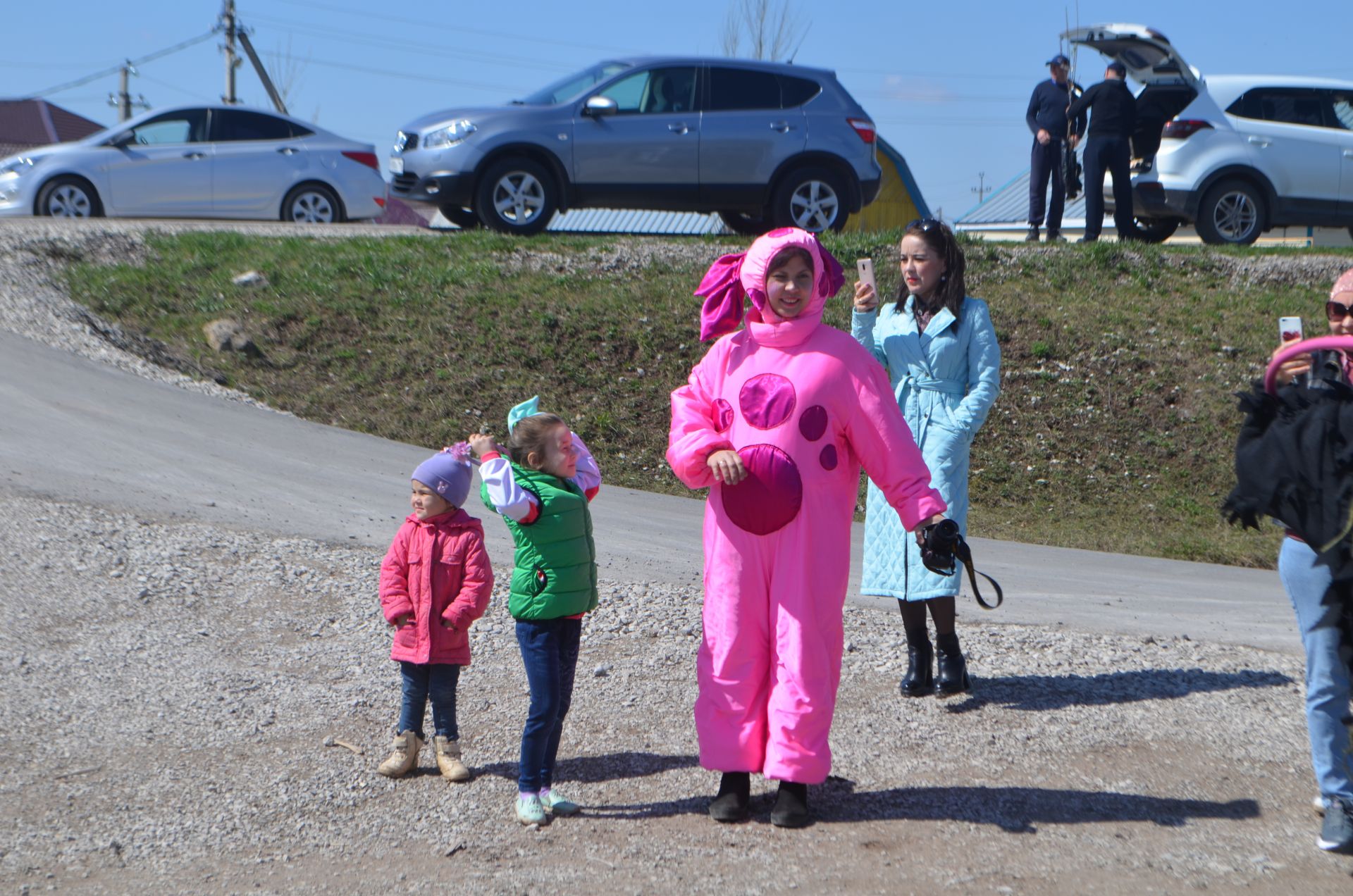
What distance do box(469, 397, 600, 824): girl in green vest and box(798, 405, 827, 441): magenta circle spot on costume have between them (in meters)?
0.73

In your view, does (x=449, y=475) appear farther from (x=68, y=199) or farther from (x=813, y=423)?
(x=68, y=199)

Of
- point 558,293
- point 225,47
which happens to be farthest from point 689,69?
point 225,47

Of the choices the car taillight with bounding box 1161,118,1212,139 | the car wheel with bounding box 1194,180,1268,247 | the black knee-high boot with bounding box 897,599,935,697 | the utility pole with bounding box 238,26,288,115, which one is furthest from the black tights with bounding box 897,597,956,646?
the utility pole with bounding box 238,26,288,115

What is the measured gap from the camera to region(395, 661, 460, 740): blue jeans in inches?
167

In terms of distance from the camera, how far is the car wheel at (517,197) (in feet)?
42.4

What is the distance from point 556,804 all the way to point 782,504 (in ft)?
3.92

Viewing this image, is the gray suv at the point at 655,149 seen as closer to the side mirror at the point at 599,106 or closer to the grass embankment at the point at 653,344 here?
the side mirror at the point at 599,106

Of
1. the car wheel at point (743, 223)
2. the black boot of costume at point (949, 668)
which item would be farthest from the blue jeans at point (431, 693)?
→ the car wheel at point (743, 223)

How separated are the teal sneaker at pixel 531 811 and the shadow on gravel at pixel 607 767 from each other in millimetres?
338

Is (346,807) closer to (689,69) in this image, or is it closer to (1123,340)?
(1123,340)

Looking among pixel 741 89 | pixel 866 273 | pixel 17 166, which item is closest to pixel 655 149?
pixel 741 89

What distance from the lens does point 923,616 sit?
5.04m

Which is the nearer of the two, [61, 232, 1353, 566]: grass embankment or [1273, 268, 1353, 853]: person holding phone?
[1273, 268, 1353, 853]: person holding phone

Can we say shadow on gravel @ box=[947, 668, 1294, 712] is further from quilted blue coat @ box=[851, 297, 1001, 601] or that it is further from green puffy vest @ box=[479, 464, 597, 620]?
green puffy vest @ box=[479, 464, 597, 620]
